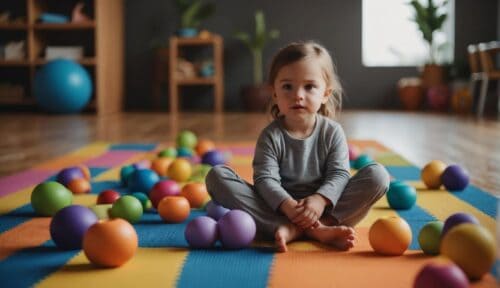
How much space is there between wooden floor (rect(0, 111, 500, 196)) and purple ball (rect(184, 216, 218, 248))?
0.91 m

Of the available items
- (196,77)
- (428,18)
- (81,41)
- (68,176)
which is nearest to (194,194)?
(68,176)

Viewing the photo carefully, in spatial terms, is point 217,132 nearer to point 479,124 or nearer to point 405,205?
point 479,124

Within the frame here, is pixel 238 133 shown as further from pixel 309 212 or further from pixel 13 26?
pixel 13 26

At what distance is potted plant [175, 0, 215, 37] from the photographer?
249 inches

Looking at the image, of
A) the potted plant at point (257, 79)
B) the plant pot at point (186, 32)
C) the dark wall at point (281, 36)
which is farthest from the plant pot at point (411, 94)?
the plant pot at point (186, 32)

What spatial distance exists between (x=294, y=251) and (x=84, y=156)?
195 centimetres

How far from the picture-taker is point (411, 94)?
655cm

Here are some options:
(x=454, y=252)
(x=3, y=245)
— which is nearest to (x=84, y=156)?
(x=3, y=245)

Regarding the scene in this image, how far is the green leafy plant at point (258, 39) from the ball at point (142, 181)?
14.4 feet

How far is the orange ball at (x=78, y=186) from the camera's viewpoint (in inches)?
87.7

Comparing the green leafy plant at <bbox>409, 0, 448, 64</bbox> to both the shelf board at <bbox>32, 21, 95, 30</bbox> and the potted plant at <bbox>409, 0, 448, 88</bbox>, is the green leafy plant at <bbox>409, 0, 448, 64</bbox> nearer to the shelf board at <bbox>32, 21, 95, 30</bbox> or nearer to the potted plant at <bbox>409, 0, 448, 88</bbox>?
the potted plant at <bbox>409, 0, 448, 88</bbox>

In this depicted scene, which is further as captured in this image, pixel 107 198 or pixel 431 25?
pixel 431 25

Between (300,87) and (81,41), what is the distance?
548cm

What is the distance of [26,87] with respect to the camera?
6.73m
